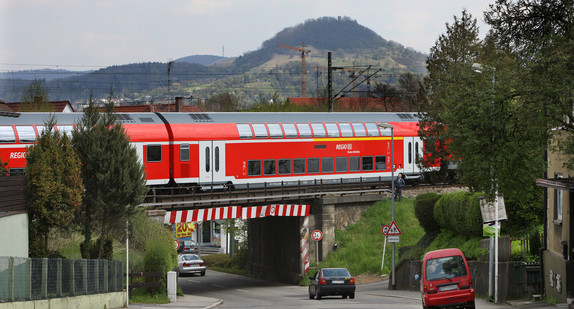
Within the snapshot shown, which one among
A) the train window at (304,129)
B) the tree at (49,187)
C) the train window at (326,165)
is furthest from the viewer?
the train window at (326,165)

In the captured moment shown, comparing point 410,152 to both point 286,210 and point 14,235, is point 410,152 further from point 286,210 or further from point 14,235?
point 14,235

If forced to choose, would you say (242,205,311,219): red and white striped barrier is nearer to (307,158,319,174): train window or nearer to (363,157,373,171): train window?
(307,158,319,174): train window

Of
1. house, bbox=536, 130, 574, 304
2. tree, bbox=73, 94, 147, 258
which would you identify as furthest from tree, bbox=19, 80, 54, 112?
house, bbox=536, 130, 574, 304

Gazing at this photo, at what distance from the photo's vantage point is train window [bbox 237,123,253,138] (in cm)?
4162

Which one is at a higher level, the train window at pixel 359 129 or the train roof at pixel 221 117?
the train roof at pixel 221 117

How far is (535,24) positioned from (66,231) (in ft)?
53.6

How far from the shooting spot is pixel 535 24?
68.6ft

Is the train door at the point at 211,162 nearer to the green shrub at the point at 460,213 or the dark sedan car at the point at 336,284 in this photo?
the dark sedan car at the point at 336,284

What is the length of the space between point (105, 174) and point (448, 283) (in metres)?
11.5

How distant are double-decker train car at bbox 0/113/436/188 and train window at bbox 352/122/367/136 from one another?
6 centimetres

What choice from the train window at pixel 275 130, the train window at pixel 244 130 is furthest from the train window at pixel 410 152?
the train window at pixel 244 130

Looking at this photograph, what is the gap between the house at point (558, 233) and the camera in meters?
22.6

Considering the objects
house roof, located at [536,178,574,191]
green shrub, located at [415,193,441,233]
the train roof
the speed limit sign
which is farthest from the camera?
the speed limit sign

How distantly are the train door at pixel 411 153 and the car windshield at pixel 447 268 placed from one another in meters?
25.5
